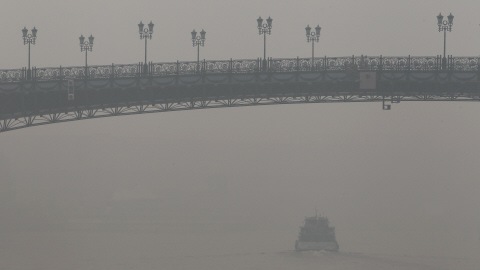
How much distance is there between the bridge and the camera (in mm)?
85625

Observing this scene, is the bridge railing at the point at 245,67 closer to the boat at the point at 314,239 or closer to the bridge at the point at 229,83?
the bridge at the point at 229,83

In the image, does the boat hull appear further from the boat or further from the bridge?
A: the bridge

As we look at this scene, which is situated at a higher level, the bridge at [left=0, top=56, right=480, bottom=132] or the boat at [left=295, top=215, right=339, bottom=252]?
the bridge at [left=0, top=56, right=480, bottom=132]

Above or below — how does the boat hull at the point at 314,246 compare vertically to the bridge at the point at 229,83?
below

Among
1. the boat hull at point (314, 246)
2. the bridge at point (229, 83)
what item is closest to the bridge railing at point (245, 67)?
the bridge at point (229, 83)

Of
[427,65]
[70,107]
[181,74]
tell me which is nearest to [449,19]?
[427,65]

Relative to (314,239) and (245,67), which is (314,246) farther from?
(245,67)

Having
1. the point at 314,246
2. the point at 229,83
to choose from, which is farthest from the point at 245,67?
the point at 314,246

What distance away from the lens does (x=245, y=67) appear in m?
86.4

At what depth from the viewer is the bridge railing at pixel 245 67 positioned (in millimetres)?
85625

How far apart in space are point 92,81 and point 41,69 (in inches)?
121

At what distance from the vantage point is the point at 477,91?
86.2 m

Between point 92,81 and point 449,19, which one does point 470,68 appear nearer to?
point 449,19

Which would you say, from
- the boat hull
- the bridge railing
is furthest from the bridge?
the boat hull
